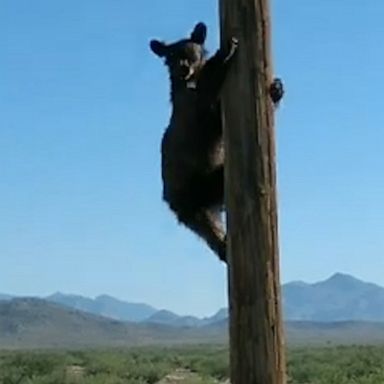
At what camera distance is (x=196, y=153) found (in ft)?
23.0

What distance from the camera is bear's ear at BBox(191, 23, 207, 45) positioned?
A: 740 cm

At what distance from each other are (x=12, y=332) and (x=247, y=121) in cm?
11987

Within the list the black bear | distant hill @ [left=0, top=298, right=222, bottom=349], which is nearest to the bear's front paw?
the black bear

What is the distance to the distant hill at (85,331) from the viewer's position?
11594cm

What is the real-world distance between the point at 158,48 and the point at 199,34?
1.48ft

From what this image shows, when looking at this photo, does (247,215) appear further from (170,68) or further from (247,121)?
(170,68)

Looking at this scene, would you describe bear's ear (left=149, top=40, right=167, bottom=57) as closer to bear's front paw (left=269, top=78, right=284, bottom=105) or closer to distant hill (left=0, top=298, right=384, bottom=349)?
bear's front paw (left=269, top=78, right=284, bottom=105)

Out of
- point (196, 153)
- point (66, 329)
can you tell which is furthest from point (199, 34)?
point (66, 329)

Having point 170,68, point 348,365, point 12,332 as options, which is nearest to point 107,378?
point 348,365

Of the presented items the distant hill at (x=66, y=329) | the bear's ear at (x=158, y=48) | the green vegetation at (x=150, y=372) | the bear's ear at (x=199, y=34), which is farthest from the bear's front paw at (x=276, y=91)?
the distant hill at (x=66, y=329)

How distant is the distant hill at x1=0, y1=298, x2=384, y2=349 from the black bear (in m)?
101

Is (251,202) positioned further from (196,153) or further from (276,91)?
(196,153)

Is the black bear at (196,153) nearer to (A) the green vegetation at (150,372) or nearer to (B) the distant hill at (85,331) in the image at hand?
(A) the green vegetation at (150,372)

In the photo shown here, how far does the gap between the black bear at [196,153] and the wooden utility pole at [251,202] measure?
1.15 feet
